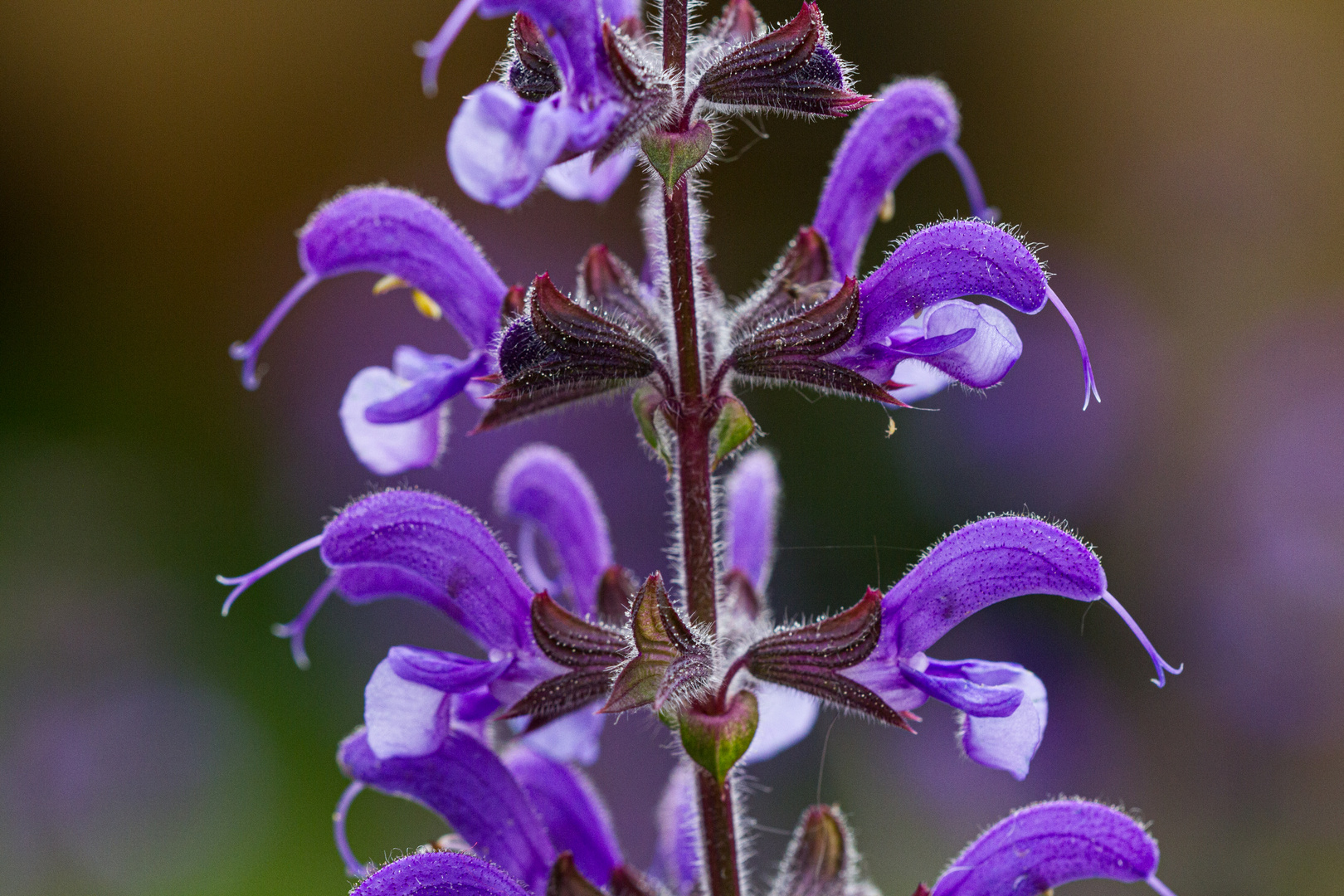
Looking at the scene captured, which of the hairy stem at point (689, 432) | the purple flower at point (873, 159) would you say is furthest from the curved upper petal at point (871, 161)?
the hairy stem at point (689, 432)

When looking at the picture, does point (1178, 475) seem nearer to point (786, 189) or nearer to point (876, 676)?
point (786, 189)

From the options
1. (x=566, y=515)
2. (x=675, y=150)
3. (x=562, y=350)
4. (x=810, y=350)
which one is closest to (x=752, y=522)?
(x=566, y=515)

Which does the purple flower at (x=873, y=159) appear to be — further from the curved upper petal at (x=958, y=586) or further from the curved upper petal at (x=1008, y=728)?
the curved upper petal at (x=1008, y=728)

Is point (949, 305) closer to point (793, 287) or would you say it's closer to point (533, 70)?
point (793, 287)

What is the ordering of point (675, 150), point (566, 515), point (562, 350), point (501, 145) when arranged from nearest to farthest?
1. point (501, 145)
2. point (675, 150)
3. point (562, 350)
4. point (566, 515)

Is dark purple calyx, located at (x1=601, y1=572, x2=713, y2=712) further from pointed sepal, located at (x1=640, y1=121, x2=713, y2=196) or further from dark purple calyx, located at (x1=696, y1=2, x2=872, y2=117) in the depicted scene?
dark purple calyx, located at (x1=696, y1=2, x2=872, y2=117)

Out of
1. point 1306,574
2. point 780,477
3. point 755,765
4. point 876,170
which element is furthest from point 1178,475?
point 876,170
